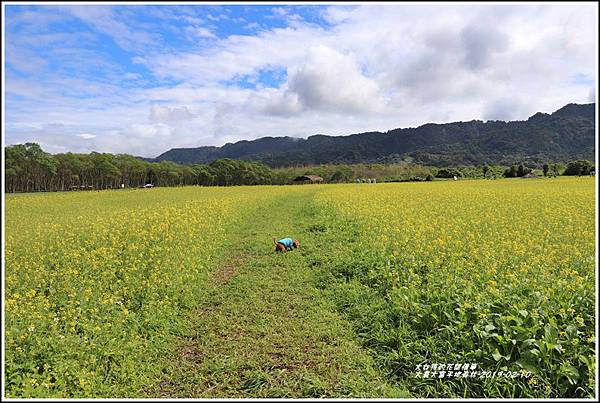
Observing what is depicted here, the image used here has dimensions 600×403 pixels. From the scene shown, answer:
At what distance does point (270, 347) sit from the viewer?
4988mm

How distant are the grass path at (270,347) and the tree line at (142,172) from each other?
130ft

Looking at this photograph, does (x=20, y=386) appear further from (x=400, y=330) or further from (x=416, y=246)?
(x=416, y=246)

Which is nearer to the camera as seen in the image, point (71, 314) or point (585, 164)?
point (71, 314)

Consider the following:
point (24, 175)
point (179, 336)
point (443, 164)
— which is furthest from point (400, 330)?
point (443, 164)

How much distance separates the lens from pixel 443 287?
18.4 feet

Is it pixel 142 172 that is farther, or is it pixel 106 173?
pixel 142 172

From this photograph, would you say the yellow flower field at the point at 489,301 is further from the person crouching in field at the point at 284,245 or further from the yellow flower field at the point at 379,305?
the person crouching in field at the point at 284,245

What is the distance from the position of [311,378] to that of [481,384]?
69.8 inches

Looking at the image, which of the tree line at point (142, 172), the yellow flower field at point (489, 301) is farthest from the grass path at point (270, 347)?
the tree line at point (142, 172)

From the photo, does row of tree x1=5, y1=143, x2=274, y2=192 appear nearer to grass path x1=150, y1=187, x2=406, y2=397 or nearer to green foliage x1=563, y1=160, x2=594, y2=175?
grass path x1=150, y1=187, x2=406, y2=397

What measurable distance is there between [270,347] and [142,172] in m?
78.0

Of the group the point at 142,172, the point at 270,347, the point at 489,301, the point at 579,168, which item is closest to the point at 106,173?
the point at 142,172

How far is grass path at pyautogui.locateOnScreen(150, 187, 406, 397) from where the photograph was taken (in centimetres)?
415

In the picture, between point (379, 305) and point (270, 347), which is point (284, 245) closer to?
point (379, 305)
